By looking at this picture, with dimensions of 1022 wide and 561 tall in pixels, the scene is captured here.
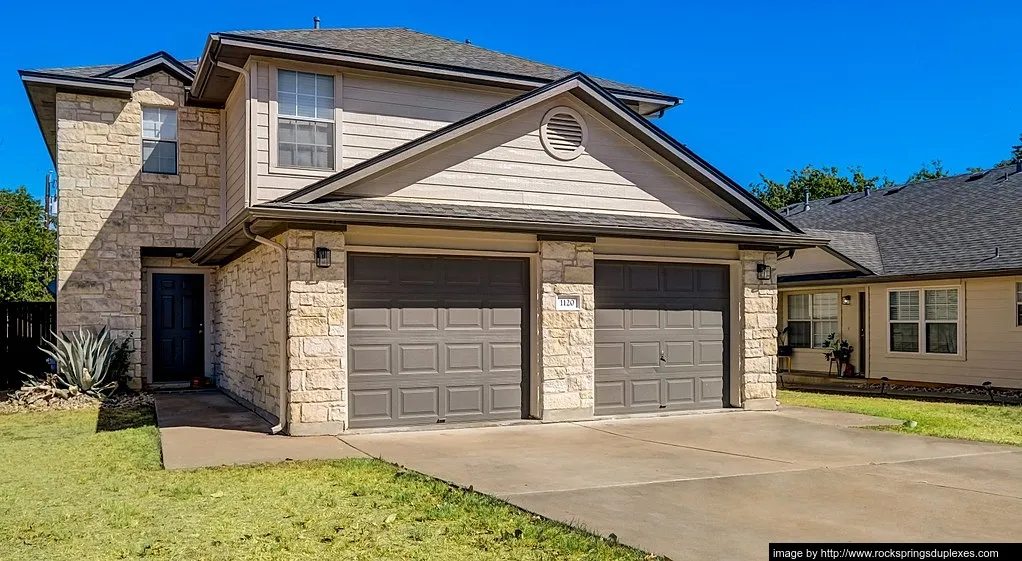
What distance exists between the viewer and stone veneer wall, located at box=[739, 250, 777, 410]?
12.4m

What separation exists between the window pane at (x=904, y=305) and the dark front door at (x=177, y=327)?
14.4m

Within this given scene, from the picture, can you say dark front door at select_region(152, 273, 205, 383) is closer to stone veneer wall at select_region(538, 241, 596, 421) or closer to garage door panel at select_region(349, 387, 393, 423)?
garage door panel at select_region(349, 387, 393, 423)

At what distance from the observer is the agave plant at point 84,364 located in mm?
13594

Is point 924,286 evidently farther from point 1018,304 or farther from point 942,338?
point 1018,304

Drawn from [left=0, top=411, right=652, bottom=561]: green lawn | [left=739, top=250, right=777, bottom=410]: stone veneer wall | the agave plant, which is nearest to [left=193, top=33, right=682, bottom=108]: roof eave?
[left=739, top=250, right=777, bottom=410]: stone veneer wall

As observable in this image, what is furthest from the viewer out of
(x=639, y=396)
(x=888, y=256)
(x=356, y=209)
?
(x=888, y=256)

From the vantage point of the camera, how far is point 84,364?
13.6 meters

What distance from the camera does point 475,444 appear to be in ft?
30.3

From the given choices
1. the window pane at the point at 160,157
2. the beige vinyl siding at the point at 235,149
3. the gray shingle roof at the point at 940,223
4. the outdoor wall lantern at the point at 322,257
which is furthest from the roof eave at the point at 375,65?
the gray shingle roof at the point at 940,223

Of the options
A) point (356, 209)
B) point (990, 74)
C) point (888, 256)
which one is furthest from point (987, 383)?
point (990, 74)

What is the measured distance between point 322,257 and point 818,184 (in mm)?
42342

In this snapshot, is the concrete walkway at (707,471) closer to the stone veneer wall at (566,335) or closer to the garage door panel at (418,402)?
the garage door panel at (418,402)

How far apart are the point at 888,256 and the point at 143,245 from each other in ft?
51.3

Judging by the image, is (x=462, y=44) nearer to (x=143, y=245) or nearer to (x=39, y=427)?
(x=143, y=245)
